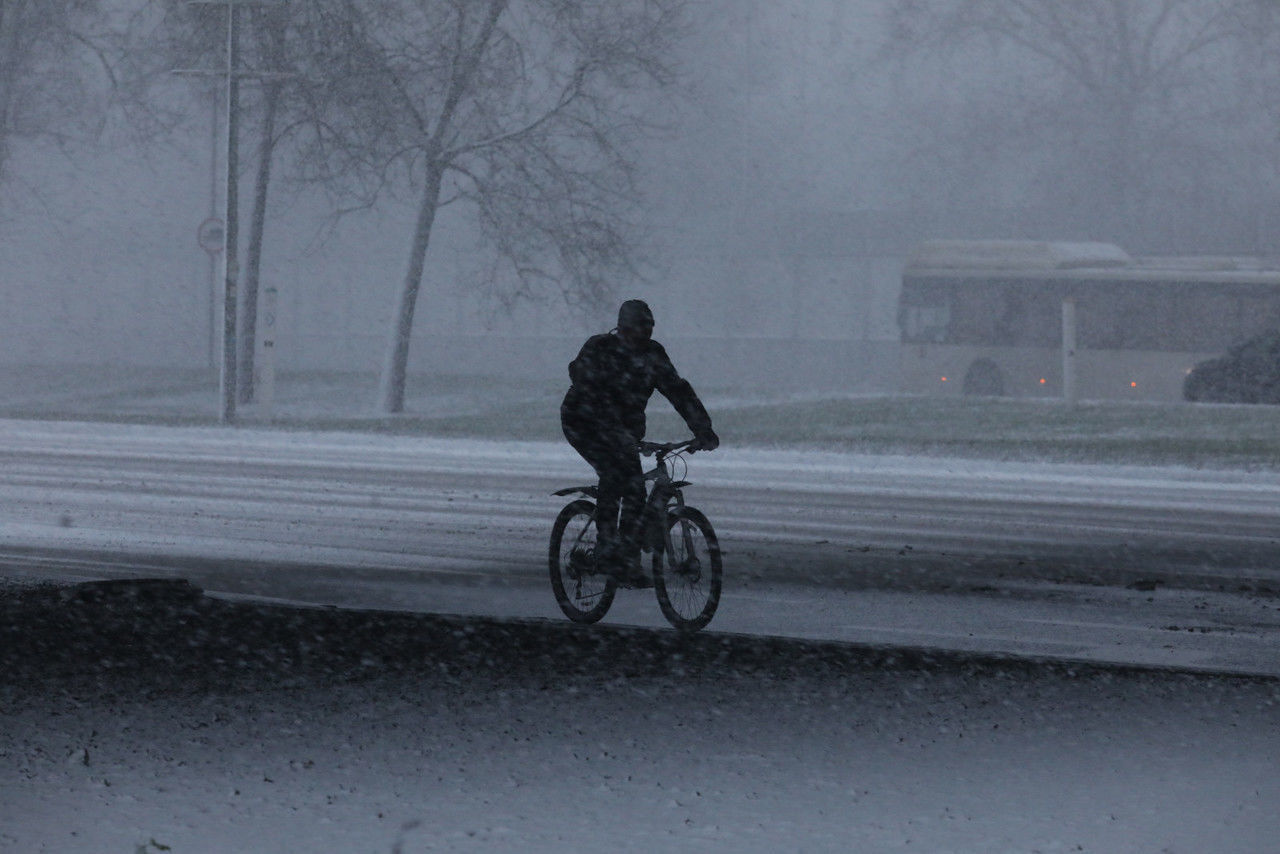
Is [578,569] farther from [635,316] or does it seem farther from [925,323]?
[925,323]

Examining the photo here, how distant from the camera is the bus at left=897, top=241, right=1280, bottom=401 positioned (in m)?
36.0

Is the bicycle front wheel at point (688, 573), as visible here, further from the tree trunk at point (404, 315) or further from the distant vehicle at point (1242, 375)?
the distant vehicle at point (1242, 375)

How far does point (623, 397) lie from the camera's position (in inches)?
360

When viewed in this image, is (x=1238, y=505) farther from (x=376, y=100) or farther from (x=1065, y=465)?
(x=376, y=100)

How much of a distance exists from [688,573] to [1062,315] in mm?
27723

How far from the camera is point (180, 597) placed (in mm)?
9758

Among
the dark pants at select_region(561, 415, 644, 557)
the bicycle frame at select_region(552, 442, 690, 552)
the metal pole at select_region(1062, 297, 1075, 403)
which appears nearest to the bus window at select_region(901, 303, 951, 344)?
the metal pole at select_region(1062, 297, 1075, 403)

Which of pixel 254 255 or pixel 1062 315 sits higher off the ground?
pixel 254 255

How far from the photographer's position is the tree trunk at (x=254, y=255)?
113ft

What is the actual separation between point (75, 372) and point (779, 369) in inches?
782

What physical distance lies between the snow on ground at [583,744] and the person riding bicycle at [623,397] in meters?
0.84

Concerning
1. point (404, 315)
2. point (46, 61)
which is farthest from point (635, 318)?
point (46, 61)

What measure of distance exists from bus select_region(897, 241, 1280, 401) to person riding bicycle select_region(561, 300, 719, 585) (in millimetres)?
26636

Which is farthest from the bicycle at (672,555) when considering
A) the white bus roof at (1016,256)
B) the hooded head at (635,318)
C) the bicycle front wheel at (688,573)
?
the white bus roof at (1016,256)
